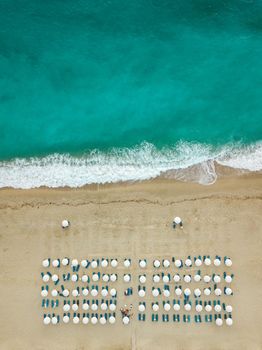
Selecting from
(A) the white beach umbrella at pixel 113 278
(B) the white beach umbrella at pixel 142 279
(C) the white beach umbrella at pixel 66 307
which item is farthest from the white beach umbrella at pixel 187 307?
(C) the white beach umbrella at pixel 66 307

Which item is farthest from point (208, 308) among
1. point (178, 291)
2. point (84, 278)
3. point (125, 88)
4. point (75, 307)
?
point (125, 88)

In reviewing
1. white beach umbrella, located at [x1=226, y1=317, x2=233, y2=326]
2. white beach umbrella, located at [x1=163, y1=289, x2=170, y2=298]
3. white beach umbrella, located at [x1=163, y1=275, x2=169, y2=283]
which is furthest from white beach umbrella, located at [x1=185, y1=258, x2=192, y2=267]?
white beach umbrella, located at [x1=226, y1=317, x2=233, y2=326]

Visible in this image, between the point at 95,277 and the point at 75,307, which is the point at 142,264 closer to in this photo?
the point at 95,277

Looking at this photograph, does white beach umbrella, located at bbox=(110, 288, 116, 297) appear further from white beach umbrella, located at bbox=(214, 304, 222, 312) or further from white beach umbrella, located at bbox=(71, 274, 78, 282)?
white beach umbrella, located at bbox=(214, 304, 222, 312)

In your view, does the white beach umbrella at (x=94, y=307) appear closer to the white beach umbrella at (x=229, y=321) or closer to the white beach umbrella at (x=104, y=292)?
the white beach umbrella at (x=104, y=292)

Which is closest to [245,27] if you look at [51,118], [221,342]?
[51,118]

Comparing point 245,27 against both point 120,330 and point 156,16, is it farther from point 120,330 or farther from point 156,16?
point 120,330
